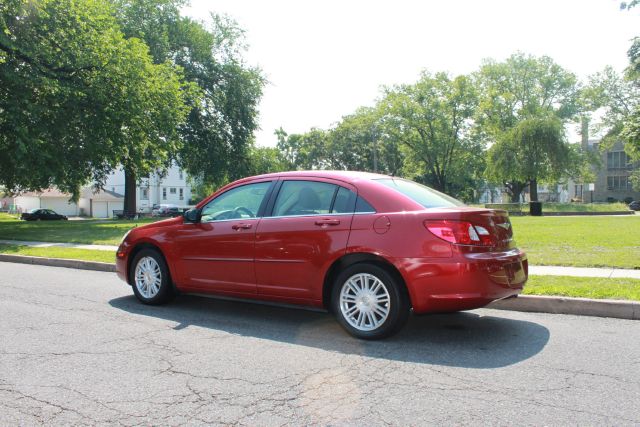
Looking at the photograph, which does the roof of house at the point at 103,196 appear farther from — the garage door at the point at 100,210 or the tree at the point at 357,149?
the tree at the point at 357,149

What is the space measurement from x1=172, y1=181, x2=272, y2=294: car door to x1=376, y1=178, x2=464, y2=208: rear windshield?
1.45 meters

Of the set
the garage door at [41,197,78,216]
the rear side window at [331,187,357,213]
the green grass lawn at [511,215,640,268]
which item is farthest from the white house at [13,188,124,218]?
the rear side window at [331,187,357,213]

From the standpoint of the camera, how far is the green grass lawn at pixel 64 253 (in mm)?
11935

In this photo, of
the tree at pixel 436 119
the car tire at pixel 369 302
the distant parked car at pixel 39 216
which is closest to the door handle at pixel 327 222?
the car tire at pixel 369 302

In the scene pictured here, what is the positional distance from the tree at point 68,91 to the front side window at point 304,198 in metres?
16.5

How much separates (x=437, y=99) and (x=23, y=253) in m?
50.4

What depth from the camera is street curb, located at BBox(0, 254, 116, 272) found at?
35.9 feet

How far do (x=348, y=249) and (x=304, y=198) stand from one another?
2.98 ft

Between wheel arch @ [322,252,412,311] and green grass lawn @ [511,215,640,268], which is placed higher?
wheel arch @ [322,252,412,311]

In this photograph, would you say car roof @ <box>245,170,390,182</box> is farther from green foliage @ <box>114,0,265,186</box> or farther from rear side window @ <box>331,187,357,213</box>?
green foliage @ <box>114,0,265,186</box>

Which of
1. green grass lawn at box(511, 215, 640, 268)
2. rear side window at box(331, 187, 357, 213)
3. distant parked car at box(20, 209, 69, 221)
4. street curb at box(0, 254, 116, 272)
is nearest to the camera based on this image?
rear side window at box(331, 187, 357, 213)

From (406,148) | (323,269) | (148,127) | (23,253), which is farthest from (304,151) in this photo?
(323,269)

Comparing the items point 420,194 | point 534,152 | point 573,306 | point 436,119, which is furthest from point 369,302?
point 436,119

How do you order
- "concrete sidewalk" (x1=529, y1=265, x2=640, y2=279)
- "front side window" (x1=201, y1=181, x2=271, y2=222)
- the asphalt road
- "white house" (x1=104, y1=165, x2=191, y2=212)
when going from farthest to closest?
"white house" (x1=104, y1=165, x2=191, y2=212)
"concrete sidewalk" (x1=529, y1=265, x2=640, y2=279)
"front side window" (x1=201, y1=181, x2=271, y2=222)
the asphalt road
